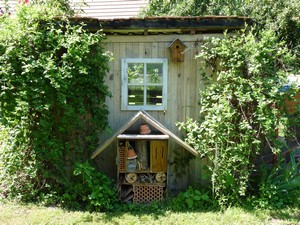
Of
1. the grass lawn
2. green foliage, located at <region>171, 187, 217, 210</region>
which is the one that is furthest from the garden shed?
the grass lawn

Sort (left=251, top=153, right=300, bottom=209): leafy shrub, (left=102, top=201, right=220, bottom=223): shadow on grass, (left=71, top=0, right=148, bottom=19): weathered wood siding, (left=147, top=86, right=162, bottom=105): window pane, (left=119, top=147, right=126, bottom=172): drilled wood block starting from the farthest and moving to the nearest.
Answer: (left=71, top=0, right=148, bottom=19): weathered wood siding
(left=147, top=86, right=162, bottom=105): window pane
(left=119, top=147, right=126, bottom=172): drilled wood block
(left=251, top=153, right=300, bottom=209): leafy shrub
(left=102, top=201, right=220, bottom=223): shadow on grass

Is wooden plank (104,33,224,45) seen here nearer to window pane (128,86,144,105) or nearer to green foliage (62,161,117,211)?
window pane (128,86,144,105)

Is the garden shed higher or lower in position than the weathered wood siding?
lower

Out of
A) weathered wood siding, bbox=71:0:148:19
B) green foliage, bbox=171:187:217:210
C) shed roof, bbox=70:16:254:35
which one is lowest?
green foliage, bbox=171:187:217:210

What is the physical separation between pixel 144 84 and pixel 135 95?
251mm

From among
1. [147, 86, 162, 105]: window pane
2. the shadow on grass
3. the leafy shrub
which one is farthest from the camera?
[147, 86, 162, 105]: window pane

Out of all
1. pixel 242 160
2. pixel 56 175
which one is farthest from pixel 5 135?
pixel 242 160

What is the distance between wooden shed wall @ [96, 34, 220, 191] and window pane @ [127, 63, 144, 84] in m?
0.15

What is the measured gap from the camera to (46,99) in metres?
3.97

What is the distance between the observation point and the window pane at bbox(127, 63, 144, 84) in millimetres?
4660

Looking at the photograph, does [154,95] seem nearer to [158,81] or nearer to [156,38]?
[158,81]

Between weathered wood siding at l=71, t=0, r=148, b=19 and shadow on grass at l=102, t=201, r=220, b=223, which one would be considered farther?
weathered wood siding at l=71, t=0, r=148, b=19

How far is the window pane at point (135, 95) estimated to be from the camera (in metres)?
4.71

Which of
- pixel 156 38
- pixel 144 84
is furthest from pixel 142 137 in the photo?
pixel 156 38
